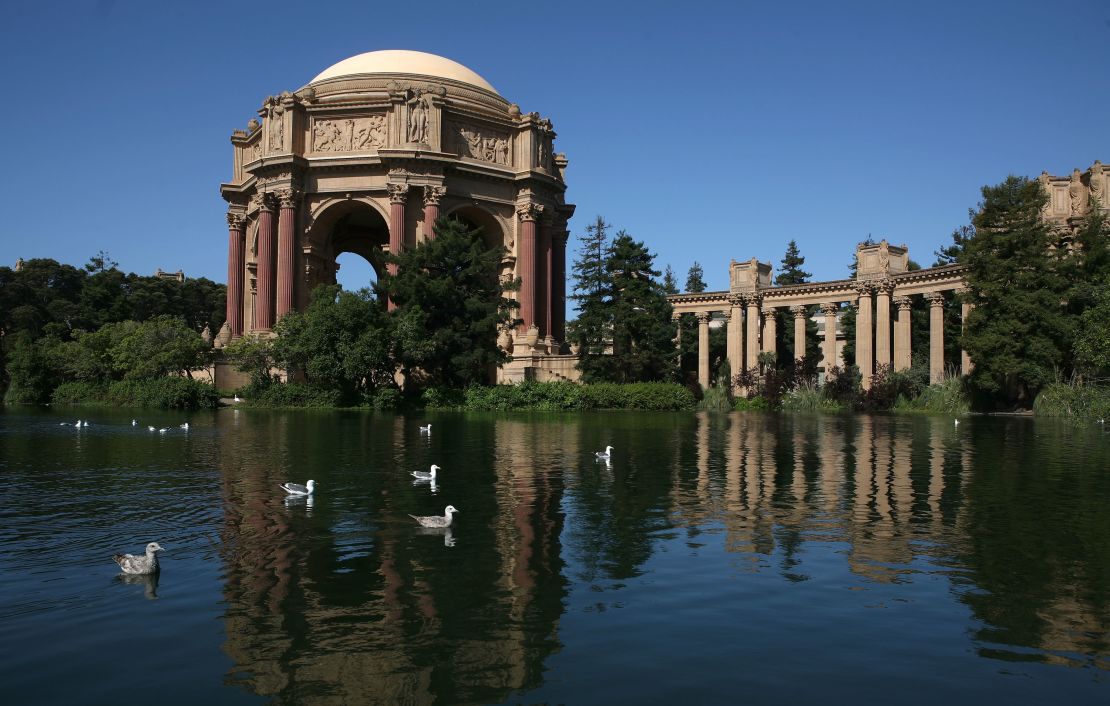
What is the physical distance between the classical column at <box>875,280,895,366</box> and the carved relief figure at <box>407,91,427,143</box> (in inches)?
1162

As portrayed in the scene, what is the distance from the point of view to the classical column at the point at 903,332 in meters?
55.5

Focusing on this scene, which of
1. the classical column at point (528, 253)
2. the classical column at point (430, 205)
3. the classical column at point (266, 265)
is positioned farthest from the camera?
the classical column at point (528, 253)

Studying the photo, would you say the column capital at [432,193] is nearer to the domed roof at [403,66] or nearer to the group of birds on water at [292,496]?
the domed roof at [403,66]

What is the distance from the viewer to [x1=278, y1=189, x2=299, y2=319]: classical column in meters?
54.9

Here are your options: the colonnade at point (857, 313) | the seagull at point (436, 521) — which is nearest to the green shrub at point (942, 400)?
the colonnade at point (857, 313)

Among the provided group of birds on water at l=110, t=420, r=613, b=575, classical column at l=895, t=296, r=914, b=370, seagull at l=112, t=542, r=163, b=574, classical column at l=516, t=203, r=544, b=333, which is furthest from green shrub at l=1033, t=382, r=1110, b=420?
seagull at l=112, t=542, r=163, b=574

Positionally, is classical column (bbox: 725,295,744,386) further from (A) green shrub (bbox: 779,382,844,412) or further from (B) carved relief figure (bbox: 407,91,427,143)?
(B) carved relief figure (bbox: 407,91,427,143)

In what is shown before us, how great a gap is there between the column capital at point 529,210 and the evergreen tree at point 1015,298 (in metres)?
25.5

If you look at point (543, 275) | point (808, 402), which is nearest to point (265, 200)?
point (543, 275)

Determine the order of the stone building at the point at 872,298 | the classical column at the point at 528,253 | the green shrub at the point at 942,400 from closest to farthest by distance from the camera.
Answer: the green shrub at the point at 942,400 → the stone building at the point at 872,298 → the classical column at the point at 528,253

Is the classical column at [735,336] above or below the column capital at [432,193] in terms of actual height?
below

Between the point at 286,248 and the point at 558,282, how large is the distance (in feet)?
62.4

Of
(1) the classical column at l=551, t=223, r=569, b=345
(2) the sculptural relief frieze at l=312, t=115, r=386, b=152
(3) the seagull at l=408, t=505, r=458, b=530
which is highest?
(2) the sculptural relief frieze at l=312, t=115, r=386, b=152

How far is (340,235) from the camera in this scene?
230 ft
